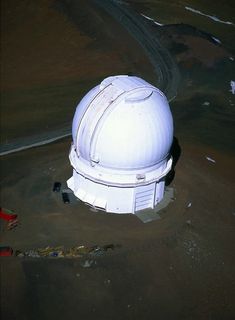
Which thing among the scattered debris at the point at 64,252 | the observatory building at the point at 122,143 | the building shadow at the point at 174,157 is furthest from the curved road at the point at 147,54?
the scattered debris at the point at 64,252

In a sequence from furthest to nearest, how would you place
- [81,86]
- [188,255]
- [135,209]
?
[81,86]
[135,209]
[188,255]

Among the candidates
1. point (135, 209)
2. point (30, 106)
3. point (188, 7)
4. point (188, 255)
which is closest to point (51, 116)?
point (30, 106)

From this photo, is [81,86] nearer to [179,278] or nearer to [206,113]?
[206,113]

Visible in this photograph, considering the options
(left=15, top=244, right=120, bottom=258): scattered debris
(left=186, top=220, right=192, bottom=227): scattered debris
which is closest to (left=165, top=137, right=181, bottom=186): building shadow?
(left=186, top=220, right=192, bottom=227): scattered debris

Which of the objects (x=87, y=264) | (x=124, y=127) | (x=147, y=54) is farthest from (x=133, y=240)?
(x=147, y=54)

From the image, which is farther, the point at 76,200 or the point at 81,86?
the point at 81,86

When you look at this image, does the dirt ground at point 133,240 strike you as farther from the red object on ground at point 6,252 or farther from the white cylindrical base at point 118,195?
the white cylindrical base at point 118,195

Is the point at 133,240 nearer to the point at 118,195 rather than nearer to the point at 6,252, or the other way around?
the point at 118,195

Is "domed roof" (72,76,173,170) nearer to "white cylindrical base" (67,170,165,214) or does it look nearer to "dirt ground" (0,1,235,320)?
"white cylindrical base" (67,170,165,214)
